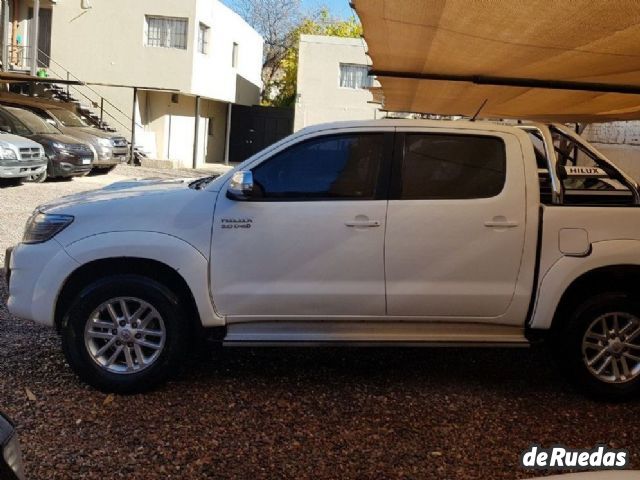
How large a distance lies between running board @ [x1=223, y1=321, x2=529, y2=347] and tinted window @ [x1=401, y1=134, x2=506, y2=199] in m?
0.91

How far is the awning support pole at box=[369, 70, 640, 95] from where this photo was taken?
688cm

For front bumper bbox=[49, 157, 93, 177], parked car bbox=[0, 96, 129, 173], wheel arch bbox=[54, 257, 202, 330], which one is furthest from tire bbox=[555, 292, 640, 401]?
parked car bbox=[0, 96, 129, 173]

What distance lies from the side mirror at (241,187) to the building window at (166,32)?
75.1 feet

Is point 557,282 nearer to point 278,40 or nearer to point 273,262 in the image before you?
point 273,262

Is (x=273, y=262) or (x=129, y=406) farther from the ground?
(x=273, y=262)

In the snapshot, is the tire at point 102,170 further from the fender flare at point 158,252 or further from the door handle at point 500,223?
the door handle at point 500,223

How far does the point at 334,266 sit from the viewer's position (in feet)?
16.9

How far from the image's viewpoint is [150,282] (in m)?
5.10

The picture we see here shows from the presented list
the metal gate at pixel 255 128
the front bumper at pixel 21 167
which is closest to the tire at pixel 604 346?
the front bumper at pixel 21 167

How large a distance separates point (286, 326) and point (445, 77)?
384cm

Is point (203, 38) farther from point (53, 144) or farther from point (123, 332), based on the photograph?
point (123, 332)

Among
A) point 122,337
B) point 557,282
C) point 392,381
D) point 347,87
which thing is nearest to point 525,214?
point 557,282

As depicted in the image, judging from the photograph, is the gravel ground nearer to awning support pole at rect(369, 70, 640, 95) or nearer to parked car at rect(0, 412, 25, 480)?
parked car at rect(0, 412, 25, 480)

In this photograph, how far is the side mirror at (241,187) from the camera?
5.13 m
